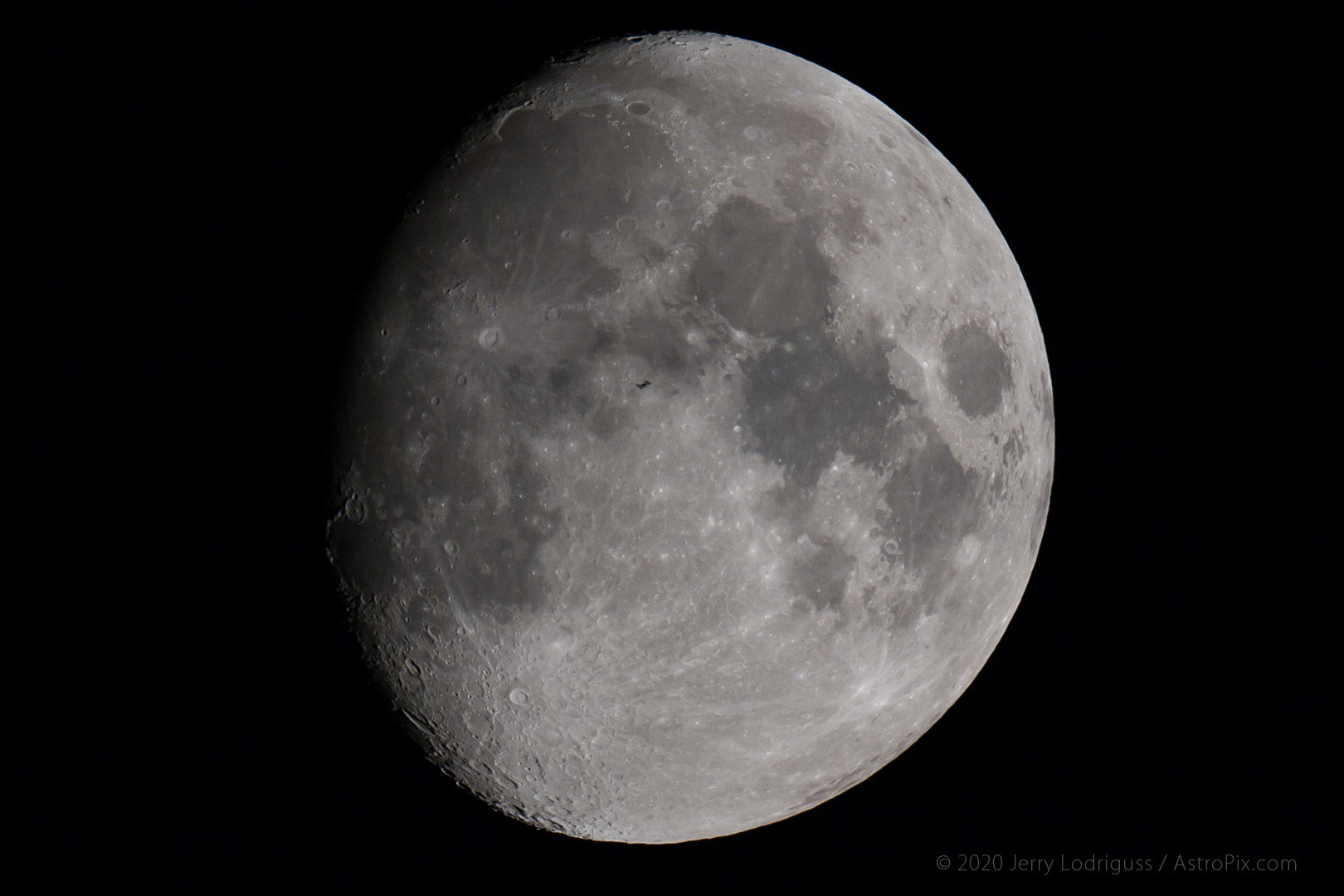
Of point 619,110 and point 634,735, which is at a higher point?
point 619,110

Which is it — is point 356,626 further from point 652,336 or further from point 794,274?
point 794,274

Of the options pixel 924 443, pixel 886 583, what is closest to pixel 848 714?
pixel 886 583

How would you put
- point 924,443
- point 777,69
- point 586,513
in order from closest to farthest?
point 586,513 < point 924,443 < point 777,69

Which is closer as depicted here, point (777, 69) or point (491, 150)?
point (491, 150)

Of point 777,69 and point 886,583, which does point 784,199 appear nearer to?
point 777,69

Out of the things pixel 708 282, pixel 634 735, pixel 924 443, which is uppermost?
pixel 708 282

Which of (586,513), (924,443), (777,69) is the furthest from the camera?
(777,69)
